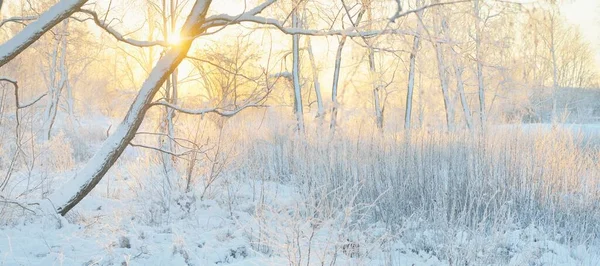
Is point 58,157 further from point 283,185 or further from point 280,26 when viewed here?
point 280,26

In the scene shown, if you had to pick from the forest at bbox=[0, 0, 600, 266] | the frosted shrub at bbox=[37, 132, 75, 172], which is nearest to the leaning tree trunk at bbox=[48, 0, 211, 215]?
the forest at bbox=[0, 0, 600, 266]

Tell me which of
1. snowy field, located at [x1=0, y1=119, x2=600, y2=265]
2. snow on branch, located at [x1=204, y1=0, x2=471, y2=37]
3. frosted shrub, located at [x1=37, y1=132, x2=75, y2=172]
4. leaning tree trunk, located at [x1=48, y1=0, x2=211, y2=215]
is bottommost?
snowy field, located at [x1=0, y1=119, x2=600, y2=265]

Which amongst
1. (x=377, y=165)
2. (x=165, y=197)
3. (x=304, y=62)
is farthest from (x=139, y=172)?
(x=304, y=62)

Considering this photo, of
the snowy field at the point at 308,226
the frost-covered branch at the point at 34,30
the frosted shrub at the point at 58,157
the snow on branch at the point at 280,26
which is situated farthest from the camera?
the frosted shrub at the point at 58,157

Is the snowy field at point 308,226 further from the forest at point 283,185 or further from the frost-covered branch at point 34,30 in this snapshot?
the frost-covered branch at point 34,30

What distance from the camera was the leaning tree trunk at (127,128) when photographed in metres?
4.50

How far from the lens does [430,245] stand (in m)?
4.69

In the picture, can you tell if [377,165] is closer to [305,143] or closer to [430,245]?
[305,143]

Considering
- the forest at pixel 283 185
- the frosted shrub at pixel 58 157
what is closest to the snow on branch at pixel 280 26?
the forest at pixel 283 185

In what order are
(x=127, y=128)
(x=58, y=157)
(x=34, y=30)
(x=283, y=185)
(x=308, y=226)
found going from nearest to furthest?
(x=34, y=30) < (x=127, y=128) < (x=308, y=226) < (x=283, y=185) < (x=58, y=157)

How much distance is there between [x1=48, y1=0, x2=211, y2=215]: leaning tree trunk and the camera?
450 centimetres

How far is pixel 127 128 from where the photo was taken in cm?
455

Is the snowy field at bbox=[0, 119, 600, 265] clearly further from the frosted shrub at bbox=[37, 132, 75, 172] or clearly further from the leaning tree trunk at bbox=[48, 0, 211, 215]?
the frosted shrub at bbox=[37, 132, 75, 172]

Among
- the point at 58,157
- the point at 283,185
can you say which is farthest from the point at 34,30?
the point at 58,157
